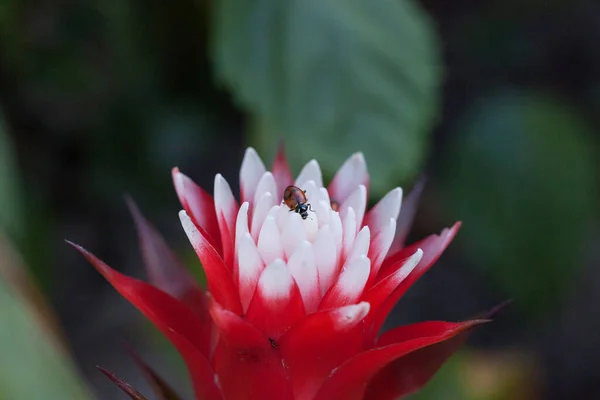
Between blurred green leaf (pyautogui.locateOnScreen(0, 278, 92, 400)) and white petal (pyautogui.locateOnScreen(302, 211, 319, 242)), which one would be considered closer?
white petal (pyautogui.locateOnScreen(302, 211, 319, 242))

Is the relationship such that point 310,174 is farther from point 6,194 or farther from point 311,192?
point 6,194

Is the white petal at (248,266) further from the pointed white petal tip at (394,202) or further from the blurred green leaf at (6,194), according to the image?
the blurred green leaf at (6,194)

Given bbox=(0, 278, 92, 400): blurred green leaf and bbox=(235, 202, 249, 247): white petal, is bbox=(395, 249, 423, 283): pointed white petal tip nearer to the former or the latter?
bbox=(235, 202, 249, 247): white petal

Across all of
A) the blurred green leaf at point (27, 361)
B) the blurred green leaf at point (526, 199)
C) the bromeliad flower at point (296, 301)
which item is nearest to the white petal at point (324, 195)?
the bromeliad flower at point (296, 301)

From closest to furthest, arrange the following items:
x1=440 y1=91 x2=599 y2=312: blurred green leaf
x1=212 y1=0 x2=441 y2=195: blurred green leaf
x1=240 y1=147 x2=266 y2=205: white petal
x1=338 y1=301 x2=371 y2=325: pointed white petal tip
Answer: x1=338 y1=301 x2=371 y2=325: pointed white petal tip → x1=240 y1=147 x2=266 y2=205: white petal → x1=212 y1=0 x2=441 y2=195: blurred green leaf → x1=440 y1=91 x2=599 y2=312: blurred green leaf

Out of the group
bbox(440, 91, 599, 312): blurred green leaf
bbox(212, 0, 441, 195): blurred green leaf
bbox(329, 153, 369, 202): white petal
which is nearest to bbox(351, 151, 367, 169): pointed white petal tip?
bbox(329, 153, 369, 202): white petal

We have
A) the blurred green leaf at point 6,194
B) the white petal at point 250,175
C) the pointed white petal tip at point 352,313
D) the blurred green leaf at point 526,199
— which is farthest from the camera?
the blurred green leaf at point 526,199

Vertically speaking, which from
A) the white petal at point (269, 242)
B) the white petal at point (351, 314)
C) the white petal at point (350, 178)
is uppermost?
the white petal at point (350, 178)

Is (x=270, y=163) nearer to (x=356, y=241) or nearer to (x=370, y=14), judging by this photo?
(x=370, y=14)

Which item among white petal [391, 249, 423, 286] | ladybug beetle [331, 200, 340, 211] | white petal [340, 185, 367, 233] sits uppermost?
ladybug beetle [331, 200, 340, 211]

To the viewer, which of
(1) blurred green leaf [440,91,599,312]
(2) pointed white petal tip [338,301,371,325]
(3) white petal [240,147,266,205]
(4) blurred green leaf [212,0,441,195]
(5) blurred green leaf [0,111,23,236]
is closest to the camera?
(2) pointed white petal tip [338,301,371,325]

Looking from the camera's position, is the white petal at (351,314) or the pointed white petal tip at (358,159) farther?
the pointed white petal tip at (358,159)
